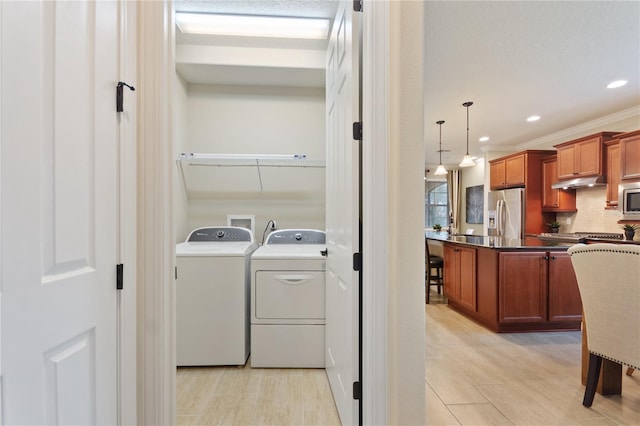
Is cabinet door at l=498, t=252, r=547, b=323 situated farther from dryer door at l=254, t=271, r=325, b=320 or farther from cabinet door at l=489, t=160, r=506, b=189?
cabinet door at l=489, t=160, r=506, b=189

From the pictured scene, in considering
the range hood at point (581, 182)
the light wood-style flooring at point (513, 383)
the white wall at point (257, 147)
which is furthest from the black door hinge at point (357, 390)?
the range hood at point (581, 182)

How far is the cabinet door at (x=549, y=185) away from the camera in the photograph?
497 cm

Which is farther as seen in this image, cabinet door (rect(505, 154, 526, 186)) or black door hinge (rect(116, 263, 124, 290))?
cabinet door (rect(505, 154, 526, 186))

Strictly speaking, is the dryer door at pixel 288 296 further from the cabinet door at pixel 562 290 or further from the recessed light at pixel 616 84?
the recessed light at pixel 616 84

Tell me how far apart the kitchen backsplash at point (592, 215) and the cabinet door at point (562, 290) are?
203 cm

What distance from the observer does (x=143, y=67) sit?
3.70 feet

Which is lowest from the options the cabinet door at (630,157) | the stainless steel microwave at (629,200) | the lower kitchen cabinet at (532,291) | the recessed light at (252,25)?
the lower kitchen cabinet at (532,291)

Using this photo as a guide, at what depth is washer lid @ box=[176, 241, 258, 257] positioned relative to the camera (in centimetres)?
212

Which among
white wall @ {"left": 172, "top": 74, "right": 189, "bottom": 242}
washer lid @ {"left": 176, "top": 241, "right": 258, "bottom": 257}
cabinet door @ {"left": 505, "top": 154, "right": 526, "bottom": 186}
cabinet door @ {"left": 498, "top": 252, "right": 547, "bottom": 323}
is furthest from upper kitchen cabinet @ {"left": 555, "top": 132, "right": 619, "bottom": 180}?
white wall @ {"left": 172, "top": 74, "right": 189, "bottom": 242}

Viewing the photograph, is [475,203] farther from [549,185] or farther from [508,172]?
[549,185]

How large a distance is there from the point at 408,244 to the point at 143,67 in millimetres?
1214

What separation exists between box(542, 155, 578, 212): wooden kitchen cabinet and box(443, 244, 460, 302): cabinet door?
2.57m

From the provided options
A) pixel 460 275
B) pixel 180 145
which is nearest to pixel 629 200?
pixel 460 275

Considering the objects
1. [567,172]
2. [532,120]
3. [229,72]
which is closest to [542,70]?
[532,120]
